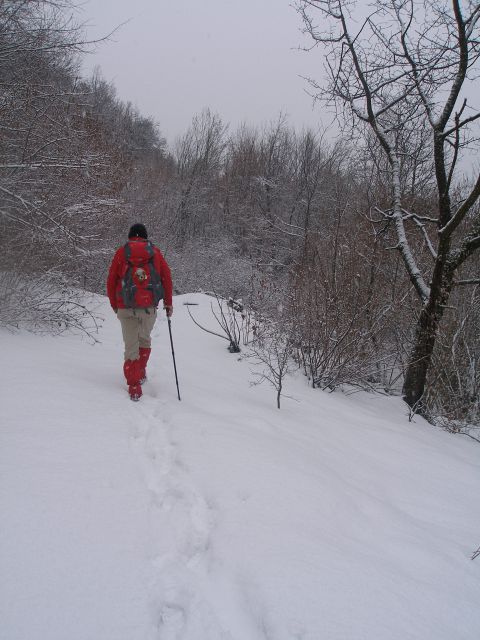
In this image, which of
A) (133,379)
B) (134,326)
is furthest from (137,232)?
(133,379)

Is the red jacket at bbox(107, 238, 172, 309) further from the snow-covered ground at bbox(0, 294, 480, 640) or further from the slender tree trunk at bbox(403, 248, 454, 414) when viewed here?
the slender tree trunk at bbox(403, 248, 454, 414)

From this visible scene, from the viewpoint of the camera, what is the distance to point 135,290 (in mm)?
4012

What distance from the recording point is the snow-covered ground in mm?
1605

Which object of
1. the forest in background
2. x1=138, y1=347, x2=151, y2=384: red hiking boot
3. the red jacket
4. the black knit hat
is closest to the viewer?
the red jacket

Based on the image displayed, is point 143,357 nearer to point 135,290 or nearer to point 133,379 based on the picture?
point 133,379

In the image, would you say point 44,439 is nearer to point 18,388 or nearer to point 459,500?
point 18,388

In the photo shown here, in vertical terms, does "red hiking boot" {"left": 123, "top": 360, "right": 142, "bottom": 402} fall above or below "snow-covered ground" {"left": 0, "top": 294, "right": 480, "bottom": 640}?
above

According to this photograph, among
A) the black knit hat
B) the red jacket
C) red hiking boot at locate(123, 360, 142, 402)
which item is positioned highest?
the black knit hat

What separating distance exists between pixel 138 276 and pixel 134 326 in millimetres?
572

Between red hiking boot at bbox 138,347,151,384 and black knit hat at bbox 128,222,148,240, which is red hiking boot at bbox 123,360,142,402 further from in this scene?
black knit hat at bbox 128,222,148,240

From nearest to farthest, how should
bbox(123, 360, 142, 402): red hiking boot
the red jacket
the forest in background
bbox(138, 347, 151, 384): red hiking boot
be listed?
bbox(123, 360, 142, 402): red hiking boot < the red jacket < bbox(138, 347, 151, 384): red hiking boot < the forest in background

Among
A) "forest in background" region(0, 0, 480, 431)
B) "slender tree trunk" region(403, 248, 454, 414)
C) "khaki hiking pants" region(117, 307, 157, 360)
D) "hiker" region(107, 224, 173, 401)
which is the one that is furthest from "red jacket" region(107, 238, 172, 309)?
"slender tree trunk" region(403, 248, 454, 414)

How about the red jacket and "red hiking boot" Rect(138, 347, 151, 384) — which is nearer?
the red jacket

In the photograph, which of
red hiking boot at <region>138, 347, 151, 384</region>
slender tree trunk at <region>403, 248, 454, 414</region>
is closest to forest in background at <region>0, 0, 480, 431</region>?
slender tree trunk at <region>403, 248, 454, 414</region>
